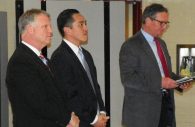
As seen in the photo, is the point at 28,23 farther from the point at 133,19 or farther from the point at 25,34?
the point at 133,19

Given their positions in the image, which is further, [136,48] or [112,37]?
[112,37]

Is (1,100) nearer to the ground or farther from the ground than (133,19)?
nearer to the ground

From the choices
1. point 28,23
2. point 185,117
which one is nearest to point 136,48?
point 28,23

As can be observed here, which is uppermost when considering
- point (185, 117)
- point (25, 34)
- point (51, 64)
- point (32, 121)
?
point (25, 34)

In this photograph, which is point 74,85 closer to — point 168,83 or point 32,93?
point 32,93

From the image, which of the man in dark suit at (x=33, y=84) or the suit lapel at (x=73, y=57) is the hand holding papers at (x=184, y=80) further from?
the man in dark suit at (x=33, y=84)

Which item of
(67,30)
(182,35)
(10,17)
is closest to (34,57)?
(67,30)

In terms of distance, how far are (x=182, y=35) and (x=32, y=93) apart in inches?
87.2

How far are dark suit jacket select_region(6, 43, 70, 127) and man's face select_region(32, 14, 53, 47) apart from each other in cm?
9

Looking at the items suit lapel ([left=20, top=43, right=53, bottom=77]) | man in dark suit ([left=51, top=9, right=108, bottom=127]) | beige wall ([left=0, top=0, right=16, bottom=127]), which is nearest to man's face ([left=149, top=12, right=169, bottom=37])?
man in dark suit ([left=51, top=9, right=108, bottom=127])

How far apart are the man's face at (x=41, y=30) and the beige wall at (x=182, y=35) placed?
6.42ft

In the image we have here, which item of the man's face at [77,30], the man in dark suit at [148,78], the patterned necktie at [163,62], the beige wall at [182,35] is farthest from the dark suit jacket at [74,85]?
the beige wall at [182,35]

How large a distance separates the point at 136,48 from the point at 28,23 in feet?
3.27

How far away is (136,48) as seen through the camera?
2.98 m
